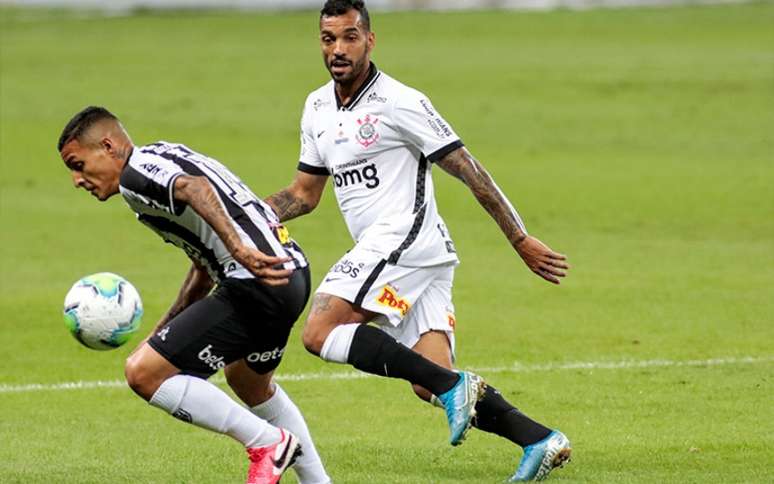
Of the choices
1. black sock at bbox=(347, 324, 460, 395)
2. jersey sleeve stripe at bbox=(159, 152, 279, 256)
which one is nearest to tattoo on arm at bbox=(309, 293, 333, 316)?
black sock at bbox=(347, 324, 460, 395)

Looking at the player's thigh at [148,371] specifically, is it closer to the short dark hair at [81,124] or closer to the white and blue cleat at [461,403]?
the short dark hair at [81,124]

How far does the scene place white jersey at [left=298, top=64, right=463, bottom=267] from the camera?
8.64m

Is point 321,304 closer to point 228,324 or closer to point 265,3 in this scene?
point 228,324

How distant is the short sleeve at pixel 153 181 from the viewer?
25.1 ft

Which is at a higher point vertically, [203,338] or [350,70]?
[350,70]

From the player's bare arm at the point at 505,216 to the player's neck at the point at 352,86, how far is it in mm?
656

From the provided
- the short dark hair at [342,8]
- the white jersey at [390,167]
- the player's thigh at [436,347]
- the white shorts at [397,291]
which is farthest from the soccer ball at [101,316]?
the short dark hair at [342,8]

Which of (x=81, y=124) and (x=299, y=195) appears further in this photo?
(x=299, y=195)

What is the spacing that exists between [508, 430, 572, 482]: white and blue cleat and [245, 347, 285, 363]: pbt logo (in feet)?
4.69

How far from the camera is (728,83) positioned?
35.4 meters

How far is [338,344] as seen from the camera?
8.30 metres

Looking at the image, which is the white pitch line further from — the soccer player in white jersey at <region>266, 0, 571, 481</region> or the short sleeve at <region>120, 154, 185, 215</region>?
the short sleeve at <region>120, 154, 185, 215</region>

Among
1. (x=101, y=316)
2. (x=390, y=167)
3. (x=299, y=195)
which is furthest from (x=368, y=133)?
(x=101, y=316)

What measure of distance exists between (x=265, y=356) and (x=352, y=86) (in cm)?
166
